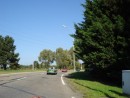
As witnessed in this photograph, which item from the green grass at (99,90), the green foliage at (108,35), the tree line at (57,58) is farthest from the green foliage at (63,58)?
the green grass at (99,90)

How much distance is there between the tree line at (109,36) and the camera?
26375 millimetres

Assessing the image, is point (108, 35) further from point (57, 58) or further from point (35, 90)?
point (57, 58)

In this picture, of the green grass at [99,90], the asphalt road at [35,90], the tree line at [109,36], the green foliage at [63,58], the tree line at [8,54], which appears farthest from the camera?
the green foliage at [63,58]

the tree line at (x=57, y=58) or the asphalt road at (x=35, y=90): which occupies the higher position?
the tree line at (x=57, y=58)

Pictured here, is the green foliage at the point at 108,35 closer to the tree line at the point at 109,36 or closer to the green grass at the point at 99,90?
the tree line at the point at 109,36

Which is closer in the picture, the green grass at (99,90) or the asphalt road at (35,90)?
the asphalt road at (35,90)

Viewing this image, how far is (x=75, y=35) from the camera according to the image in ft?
120

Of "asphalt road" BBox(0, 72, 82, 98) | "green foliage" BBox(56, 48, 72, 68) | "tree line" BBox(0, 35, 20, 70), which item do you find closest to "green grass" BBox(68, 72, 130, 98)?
"asphalt road" BBox(0, 72, 82, 98)

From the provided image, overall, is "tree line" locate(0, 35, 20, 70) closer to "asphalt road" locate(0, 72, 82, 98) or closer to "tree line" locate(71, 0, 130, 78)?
"tree line" locate(71, 0, 130, 78)

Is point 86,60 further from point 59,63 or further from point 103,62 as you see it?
point 59,63

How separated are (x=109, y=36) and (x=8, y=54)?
277 ft

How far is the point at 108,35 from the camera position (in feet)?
90.4

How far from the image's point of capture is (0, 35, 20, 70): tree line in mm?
108625

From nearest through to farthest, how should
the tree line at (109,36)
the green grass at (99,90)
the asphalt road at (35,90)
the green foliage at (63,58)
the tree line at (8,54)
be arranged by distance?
the asphalt road at (35,90)
the green grass at (99,90)
the tree line at (109,36)
the tree line at (8,54)
the green foliage at (63,58)
